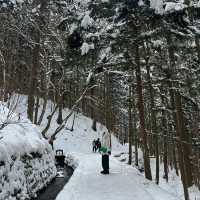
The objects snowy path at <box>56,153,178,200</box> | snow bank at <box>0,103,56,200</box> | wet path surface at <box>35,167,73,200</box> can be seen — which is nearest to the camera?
snow bank at <box>0,103,56,200</box>

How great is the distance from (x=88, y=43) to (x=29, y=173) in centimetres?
622

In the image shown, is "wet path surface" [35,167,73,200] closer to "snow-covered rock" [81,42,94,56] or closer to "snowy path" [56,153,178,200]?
"snowy path" [56,153,178,200]

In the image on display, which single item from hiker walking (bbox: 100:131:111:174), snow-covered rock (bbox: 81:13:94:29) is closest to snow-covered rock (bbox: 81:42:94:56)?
snow-covered rock (bbox: 81:13:94:29)

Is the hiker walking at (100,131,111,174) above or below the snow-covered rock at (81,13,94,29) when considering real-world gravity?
below

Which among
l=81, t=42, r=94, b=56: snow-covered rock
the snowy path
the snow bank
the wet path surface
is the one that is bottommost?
the wet path surface

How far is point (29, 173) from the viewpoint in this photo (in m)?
10.7

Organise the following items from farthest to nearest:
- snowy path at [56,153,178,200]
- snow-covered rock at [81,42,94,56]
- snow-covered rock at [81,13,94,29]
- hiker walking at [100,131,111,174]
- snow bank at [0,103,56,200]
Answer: hiker walking at [100,131,111,174], snow-covered rock at [81,42,94,56], snow-covered rock at [81,13,94,29], snowy path at [56,153,178,200], snow bank at [0,103,56,200]

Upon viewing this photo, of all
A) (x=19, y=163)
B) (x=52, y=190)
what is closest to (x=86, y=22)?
(x=19, y=163)

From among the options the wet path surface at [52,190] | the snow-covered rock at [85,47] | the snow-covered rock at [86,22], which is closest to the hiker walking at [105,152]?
the wet path surface at [52,190]

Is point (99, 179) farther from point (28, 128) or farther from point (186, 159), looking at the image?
point (186, 159)

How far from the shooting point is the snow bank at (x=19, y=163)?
844 cm

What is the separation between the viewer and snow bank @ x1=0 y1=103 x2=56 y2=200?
8.44 meters

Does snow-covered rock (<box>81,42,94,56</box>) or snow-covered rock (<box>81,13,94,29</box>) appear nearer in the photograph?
snow-covered rock (<box>81,13,94,29</box>)

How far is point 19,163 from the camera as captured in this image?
9.71 metres
